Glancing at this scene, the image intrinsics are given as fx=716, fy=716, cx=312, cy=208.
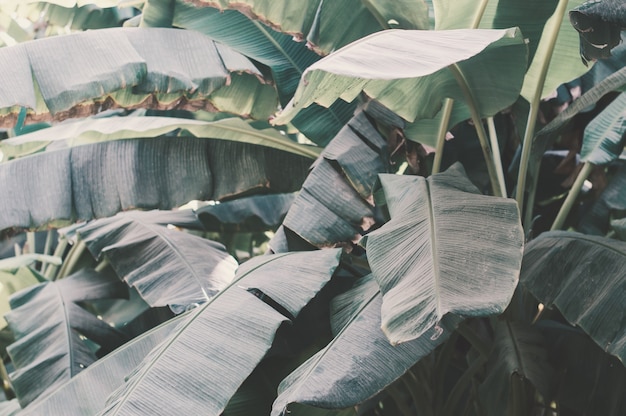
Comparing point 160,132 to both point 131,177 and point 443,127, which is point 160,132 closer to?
point 131,177

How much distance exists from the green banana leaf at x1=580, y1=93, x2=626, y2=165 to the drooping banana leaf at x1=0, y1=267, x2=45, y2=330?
1.81 m

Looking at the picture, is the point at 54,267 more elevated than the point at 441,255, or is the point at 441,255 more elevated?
the point at 441,255

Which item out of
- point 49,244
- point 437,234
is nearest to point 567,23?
point 437,234

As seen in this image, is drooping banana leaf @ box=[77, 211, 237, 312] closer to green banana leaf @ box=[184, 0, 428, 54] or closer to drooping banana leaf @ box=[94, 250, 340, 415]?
drooping banana leaf @ box=[94, 250, 340, 415]

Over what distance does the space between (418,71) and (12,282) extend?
1925mm

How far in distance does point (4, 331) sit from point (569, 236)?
197 centimetres

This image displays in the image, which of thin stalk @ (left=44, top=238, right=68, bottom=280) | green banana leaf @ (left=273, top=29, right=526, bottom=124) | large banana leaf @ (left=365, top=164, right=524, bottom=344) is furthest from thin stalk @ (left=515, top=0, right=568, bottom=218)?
thin stalk @ (left=44, top=238, right=68, bottom=280)

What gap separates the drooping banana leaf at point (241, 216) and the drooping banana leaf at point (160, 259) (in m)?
0.18

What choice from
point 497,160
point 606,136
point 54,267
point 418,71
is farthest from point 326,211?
point 54,267

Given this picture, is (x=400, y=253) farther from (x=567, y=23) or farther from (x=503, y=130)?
(x=503, y=130)

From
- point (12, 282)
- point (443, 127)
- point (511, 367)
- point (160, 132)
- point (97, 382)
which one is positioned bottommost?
point (12, 282)

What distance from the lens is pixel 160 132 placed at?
1.90 metres

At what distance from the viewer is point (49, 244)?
3.05 m

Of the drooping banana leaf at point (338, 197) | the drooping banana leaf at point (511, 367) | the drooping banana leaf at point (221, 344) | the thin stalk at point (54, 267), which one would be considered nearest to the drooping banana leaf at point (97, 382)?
the drooping banana leaf at point (221, 344)
